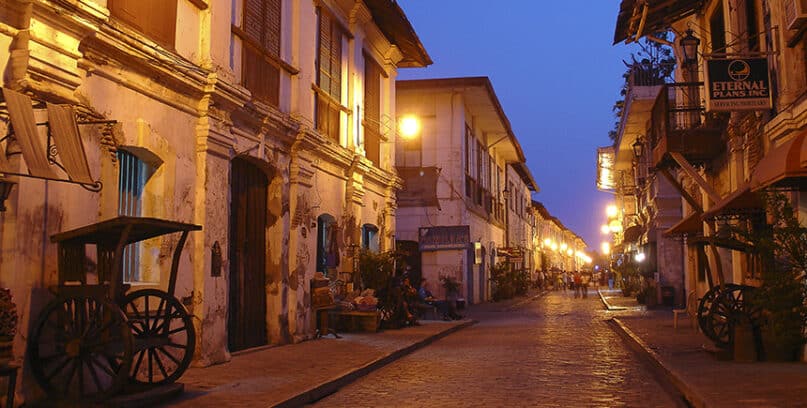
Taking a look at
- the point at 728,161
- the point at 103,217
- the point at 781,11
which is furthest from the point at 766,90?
the point at 103,217

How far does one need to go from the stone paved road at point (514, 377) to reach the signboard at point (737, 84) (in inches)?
170

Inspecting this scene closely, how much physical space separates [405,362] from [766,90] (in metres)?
7.03

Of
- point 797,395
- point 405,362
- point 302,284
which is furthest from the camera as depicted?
point 302,284

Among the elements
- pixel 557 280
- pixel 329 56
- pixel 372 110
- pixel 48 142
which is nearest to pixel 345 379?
pixel 48 142

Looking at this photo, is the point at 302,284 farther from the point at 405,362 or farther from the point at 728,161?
the point at 728,161

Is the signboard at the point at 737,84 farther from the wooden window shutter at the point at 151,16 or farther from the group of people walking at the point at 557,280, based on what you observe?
the group of people walking at the point at 557,280

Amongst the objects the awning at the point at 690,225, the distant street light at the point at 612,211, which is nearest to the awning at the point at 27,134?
the awning at the point at 690,225

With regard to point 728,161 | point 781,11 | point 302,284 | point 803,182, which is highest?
point 781,11

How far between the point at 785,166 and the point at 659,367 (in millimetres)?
3634

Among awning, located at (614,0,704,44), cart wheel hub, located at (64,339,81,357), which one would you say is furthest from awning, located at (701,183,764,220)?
cart wheel hub, located at (64,339,81,357)

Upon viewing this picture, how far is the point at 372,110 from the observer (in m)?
20.4

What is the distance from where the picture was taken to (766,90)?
473 inches

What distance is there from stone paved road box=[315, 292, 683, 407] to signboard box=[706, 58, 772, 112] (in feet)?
14.2

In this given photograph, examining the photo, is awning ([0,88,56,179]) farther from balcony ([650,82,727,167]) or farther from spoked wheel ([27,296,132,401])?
balcony ([650,82,727,167])
